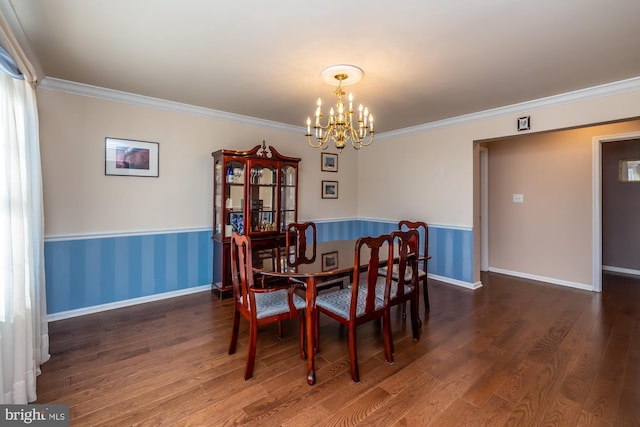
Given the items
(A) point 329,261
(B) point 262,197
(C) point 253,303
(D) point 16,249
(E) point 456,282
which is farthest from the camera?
(E) point 456,282

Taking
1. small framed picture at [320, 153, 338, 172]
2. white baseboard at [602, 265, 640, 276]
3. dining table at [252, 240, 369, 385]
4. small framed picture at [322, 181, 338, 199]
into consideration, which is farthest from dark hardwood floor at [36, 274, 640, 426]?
small framed picture at [320, 153, 338, 172]

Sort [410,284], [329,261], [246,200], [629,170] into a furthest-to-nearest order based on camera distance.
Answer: [629,170]
[246,200]
[410,284]
[329,261]

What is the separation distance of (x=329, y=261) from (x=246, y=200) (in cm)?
164

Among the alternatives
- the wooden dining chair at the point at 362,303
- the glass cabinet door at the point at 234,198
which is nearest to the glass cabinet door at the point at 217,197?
the glass cabinet door at the point at 234,198

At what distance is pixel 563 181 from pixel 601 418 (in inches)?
133

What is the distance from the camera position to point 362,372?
210 cm

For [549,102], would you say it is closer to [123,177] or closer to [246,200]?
[246,200]

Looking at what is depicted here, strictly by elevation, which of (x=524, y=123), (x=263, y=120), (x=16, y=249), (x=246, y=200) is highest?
(x=263, y=120)

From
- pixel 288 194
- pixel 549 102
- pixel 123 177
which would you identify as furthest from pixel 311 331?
pixel 549 102

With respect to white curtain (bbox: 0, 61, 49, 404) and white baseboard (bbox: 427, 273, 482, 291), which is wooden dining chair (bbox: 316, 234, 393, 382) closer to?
white curtain (bbox: 0, 61, 49, 404)

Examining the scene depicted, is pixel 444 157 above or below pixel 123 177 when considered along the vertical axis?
above

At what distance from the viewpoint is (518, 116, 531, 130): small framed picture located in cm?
339

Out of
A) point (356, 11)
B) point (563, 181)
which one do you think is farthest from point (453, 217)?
point (356, 11)

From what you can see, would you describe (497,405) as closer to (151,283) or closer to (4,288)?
(4,288)
